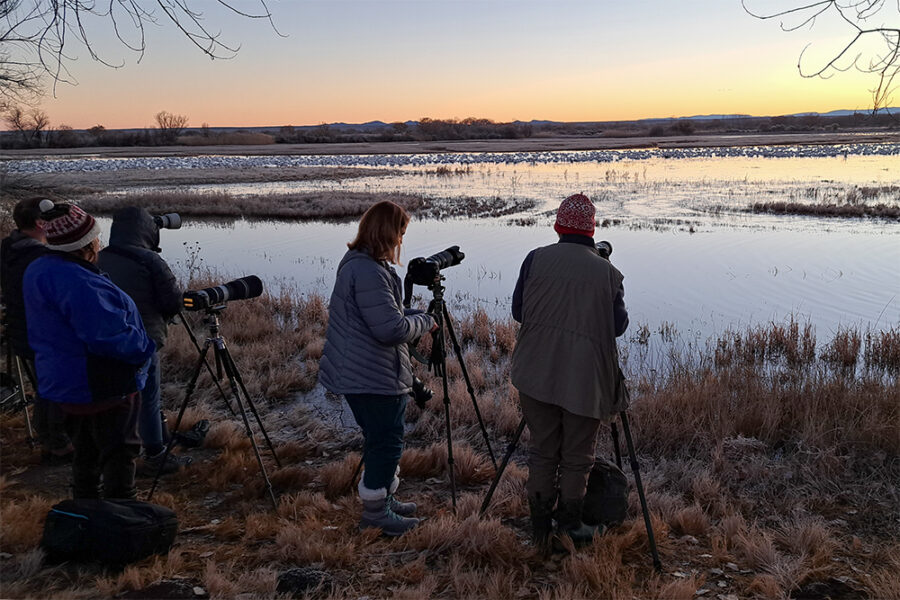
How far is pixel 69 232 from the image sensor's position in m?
2.96

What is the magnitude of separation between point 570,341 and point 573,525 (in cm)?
107

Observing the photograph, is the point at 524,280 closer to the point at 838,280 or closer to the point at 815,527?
the point at 815,527

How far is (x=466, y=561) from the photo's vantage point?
337 centimetres

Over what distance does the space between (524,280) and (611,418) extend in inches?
33.9

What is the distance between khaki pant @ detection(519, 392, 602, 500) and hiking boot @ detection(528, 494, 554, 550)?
0.11 ft

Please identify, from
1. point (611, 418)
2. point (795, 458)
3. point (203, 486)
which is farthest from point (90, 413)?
point (795, 458)

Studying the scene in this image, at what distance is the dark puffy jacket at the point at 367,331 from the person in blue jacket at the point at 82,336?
3.13 feet

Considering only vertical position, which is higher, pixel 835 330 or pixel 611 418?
pixel 611 418

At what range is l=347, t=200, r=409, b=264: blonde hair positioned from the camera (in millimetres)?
3232

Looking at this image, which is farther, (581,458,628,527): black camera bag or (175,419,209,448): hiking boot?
(175,419,209,448): hiking boot

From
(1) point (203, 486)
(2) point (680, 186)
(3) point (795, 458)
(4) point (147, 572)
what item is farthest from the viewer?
(2) point (680, 186)

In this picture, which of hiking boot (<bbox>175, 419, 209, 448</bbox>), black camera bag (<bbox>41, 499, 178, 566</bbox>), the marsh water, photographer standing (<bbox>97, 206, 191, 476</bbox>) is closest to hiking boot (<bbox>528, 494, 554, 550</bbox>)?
black camera bag (<bbox>41, 499, 178, 566</bbox>)

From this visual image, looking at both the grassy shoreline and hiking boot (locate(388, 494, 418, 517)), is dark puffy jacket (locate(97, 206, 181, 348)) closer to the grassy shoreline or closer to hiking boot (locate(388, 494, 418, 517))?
the grassy shoreline

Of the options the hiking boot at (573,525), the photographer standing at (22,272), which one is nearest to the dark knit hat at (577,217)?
the hiking boot at (573,525)
